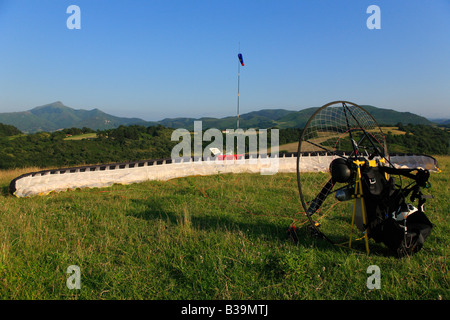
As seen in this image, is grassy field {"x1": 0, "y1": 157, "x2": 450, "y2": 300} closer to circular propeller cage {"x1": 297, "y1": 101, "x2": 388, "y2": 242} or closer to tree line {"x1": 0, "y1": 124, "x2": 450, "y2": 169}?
circular propeller cage {"x1": 297, "y1": 101, "x2": 388, "y2": 242}

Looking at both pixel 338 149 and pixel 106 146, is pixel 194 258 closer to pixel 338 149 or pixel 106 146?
pixel 338 149

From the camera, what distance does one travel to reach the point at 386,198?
4.13 m

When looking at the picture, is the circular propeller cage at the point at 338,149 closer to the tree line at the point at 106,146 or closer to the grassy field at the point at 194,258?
the grassy field at the point at 194,258

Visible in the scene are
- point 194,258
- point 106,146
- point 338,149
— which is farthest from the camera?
point 106,146

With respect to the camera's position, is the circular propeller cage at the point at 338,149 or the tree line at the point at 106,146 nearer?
the circular propeller cage at the point at 338,149

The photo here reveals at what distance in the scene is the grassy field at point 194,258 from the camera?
10.7 ft

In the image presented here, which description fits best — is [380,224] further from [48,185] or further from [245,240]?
[48,185]

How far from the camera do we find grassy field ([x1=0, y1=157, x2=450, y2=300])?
10.7 feet

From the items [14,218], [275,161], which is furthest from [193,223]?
[275,161]

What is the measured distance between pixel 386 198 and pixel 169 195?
577 cm

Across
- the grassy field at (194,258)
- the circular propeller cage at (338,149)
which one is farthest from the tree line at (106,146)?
the circular propeller cage at (338,149)

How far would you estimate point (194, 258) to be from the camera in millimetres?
4012

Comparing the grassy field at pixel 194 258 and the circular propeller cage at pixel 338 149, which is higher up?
the circular propeller cage at pixel 338 149

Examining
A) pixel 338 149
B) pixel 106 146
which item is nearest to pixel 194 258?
pixel 338 149
